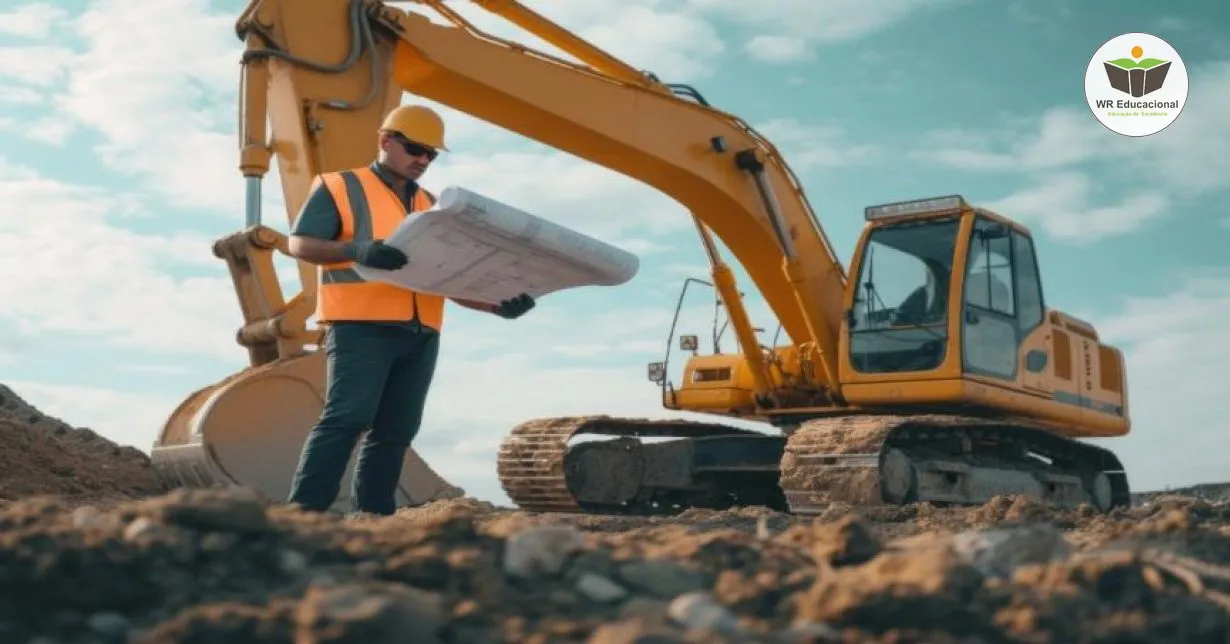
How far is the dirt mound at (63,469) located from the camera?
26.5 ft

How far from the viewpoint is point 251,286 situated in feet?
25.0

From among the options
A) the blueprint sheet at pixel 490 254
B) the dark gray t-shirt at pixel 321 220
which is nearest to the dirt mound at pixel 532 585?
the blueprint sheet at pixel 490 254

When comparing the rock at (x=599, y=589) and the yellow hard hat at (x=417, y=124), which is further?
the yellow hard hat at (x=417, y=124)

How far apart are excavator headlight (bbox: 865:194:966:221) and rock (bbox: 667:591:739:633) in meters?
7.52

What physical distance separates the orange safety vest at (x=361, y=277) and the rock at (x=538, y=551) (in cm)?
276

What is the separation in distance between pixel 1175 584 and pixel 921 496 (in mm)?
6602

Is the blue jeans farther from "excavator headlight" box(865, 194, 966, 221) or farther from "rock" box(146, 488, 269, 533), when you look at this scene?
"excavator headlight" box(865, 194, 966, 221)

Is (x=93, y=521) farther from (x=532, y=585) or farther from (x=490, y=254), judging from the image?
(x=490, y=254)

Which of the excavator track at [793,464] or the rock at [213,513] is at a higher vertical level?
the excavator track at [793,464]

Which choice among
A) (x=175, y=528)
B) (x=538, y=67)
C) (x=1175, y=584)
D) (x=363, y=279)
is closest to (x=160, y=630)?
(x=175, y=528)

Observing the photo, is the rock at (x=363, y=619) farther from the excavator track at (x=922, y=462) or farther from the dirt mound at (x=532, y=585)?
the excavator track at (x=922, y=462)

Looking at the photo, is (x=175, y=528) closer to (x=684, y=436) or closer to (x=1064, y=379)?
(x=684, y=436)

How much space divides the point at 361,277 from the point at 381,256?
0.90 feet

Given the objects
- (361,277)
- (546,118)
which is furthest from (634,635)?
(546,118)
